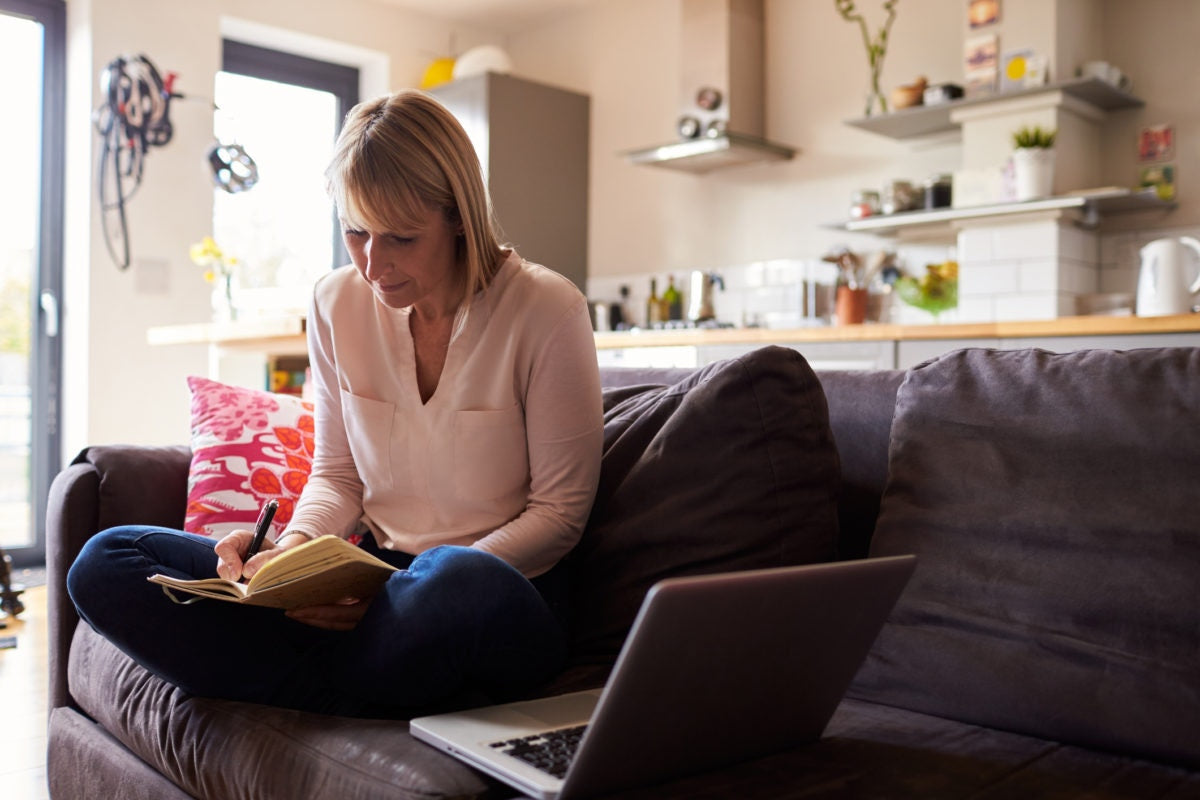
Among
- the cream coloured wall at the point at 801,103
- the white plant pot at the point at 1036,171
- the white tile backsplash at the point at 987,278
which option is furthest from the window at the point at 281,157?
the white plant pot at the point at 1036,171

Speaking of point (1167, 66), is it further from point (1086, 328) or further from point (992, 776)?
point (992, 776)

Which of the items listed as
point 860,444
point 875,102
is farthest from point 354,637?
point 875,102

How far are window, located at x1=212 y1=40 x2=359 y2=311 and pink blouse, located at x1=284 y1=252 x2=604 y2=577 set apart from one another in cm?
384

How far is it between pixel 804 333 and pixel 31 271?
3305 mm

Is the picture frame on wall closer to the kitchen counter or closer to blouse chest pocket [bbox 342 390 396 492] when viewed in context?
the kitchen counter

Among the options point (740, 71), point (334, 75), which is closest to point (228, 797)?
point (740, 71)

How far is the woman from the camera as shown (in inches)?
47.8

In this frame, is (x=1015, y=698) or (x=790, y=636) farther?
(x=1015, y=698)

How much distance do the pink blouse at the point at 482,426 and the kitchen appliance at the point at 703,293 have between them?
11.2 feet

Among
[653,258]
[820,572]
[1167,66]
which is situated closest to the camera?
[820,572]

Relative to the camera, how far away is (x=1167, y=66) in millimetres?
3789

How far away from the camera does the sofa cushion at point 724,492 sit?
1.38 meters

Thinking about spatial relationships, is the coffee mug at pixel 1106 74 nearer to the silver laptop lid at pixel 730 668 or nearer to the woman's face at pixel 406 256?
the woman's face at pixel 406 256

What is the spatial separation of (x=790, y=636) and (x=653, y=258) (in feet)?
14.6
